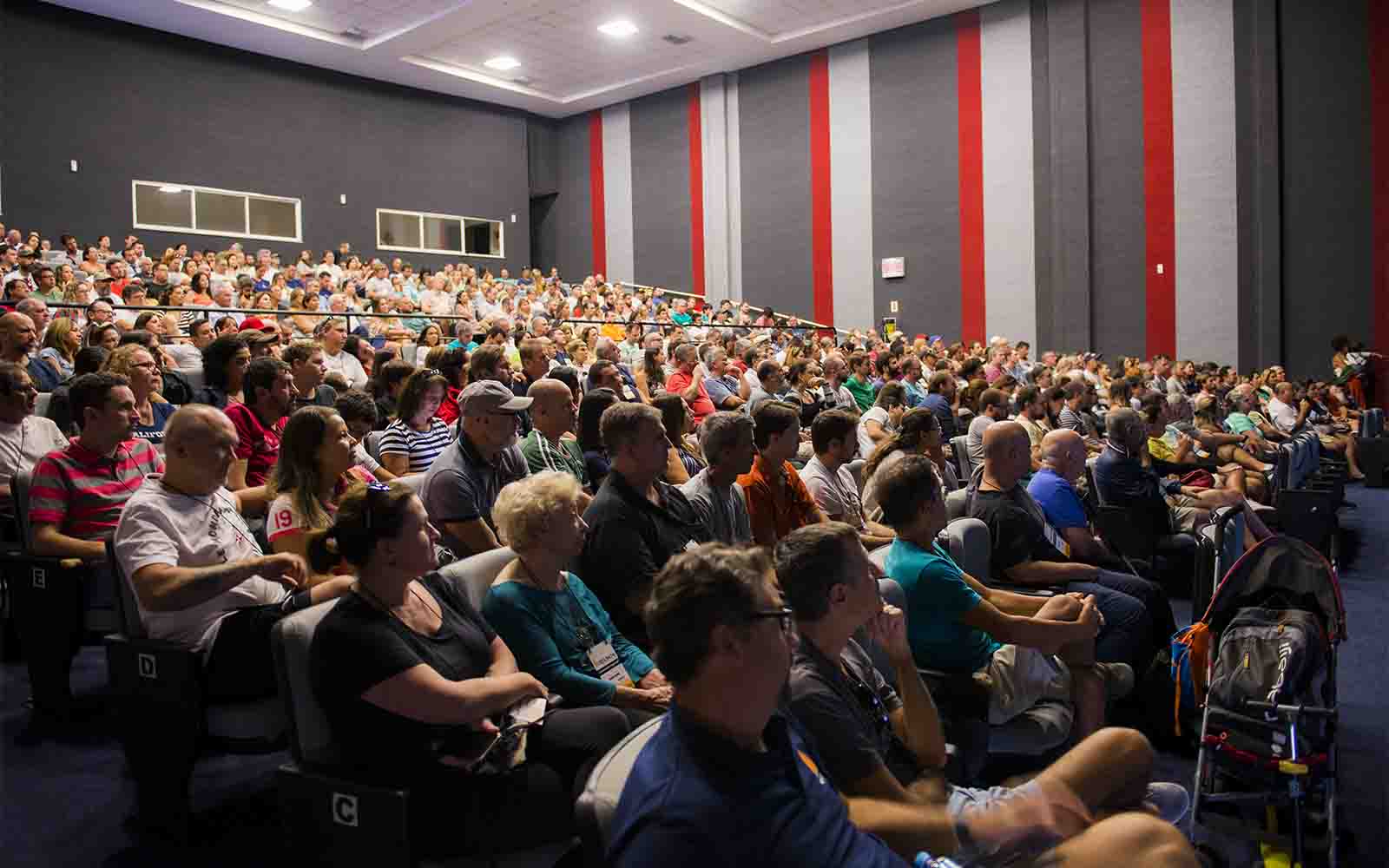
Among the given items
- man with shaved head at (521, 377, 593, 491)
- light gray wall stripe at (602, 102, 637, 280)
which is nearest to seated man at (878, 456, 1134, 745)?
man with shaved head at (521, 377, 593, 491)

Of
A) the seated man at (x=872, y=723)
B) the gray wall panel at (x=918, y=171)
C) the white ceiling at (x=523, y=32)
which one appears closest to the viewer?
the seated man at (x=872, y=723)

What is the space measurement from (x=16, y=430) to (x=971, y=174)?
13.5m

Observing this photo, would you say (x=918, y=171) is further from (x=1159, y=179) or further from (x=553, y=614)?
(x=553, y=614)

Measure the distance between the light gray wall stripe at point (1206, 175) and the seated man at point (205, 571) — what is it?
44.0 feet

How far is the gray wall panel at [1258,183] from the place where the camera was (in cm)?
1227

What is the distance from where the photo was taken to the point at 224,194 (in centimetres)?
1418

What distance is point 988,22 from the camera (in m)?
14.3

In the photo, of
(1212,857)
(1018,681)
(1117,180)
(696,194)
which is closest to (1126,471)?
(1018,681)

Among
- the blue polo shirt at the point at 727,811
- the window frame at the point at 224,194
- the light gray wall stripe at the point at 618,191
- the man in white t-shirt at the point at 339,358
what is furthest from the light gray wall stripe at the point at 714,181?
the blue polo shirt at the point at 727,811

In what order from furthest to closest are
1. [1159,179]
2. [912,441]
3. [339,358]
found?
1. [1159,179]
2. [339,358]
3. [912,441]

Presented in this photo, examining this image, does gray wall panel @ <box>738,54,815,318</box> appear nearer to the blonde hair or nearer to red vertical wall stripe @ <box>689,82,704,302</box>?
red vertical wall stripe @ <box>689,82,704,302</box>

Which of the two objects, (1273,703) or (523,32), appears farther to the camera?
(523,32)

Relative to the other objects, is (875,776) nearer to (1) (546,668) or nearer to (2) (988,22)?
(1) (546,668)

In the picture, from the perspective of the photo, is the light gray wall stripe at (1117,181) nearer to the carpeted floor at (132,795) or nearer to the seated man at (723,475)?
the carpeted floor at (132,795)
